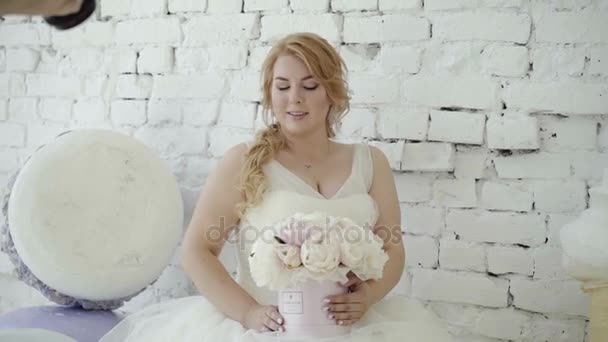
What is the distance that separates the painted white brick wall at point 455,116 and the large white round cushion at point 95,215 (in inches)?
10.4

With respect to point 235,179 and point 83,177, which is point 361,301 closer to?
point 235,179

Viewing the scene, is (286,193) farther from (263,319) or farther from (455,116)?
(455,116)

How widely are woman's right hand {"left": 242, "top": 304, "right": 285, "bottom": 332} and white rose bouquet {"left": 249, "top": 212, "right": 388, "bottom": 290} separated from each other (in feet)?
0.52

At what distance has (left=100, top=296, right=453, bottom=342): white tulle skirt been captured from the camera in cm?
173

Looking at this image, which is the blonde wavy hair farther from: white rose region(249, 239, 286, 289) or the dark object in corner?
the dark object in corner

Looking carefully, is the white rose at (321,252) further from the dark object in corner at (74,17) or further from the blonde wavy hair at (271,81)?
the dark object in corner at (74,17)

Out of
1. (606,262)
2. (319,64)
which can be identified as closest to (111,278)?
(319,64)

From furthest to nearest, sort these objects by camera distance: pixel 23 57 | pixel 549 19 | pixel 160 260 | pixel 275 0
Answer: pixel 23 57
pixel 275 0
pixel 160 260
pixel 549 19

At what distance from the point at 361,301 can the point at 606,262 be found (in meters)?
0.59

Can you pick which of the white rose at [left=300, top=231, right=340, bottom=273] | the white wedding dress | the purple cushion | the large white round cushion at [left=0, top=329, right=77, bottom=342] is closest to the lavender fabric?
the purple cushion

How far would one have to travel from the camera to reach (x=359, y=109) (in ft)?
7.38

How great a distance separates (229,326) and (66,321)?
1.68 ft

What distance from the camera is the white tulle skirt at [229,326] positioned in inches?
68.3

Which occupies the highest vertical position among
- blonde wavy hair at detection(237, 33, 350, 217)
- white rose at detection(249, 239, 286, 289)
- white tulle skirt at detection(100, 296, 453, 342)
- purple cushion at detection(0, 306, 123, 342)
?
blonde wavy hair at detection(237, 33, 350, 217)
